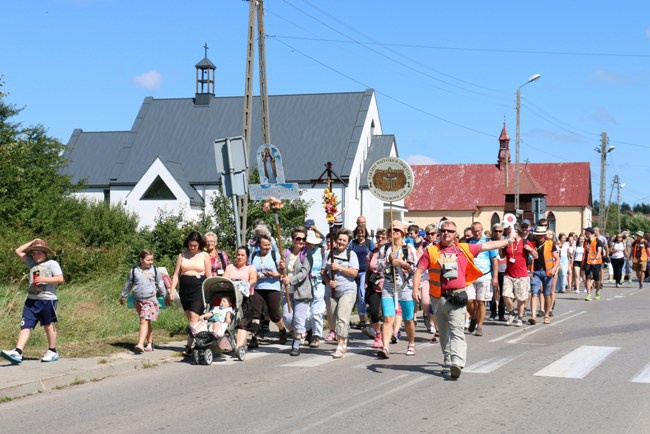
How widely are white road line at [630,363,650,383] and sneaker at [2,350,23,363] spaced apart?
7.35m

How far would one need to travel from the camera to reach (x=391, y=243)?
1292cm

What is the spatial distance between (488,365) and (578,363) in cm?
123

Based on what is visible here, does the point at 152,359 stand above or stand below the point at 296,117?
below

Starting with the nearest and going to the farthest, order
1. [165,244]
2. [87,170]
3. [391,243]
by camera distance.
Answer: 1. [391,243]
2. [165,244]
3. [87,170]

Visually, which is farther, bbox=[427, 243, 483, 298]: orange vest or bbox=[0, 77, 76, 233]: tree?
bbox=[0, 77, 76, 233]: tree

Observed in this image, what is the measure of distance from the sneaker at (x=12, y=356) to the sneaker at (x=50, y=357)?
0.38m

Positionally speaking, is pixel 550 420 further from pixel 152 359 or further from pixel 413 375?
pixel 152 359

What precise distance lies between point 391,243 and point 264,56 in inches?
382

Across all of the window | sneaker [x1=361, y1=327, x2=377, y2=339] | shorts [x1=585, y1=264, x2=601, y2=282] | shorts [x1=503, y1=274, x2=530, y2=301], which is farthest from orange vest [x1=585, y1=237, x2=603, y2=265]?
the window

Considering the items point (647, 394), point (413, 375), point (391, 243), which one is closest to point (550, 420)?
point (647, 394)

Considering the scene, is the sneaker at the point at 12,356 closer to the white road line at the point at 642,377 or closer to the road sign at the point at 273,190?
the road sign at the point at 273,190

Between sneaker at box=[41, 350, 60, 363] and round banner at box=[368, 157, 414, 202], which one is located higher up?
round banner at box=[368, 157, 414, 202]

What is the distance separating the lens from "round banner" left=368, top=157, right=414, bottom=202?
17.4 meters

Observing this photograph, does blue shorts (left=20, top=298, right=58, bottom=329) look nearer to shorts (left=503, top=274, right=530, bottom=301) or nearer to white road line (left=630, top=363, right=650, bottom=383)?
white road line (left=630, top=363, right=650, bottom=383)
